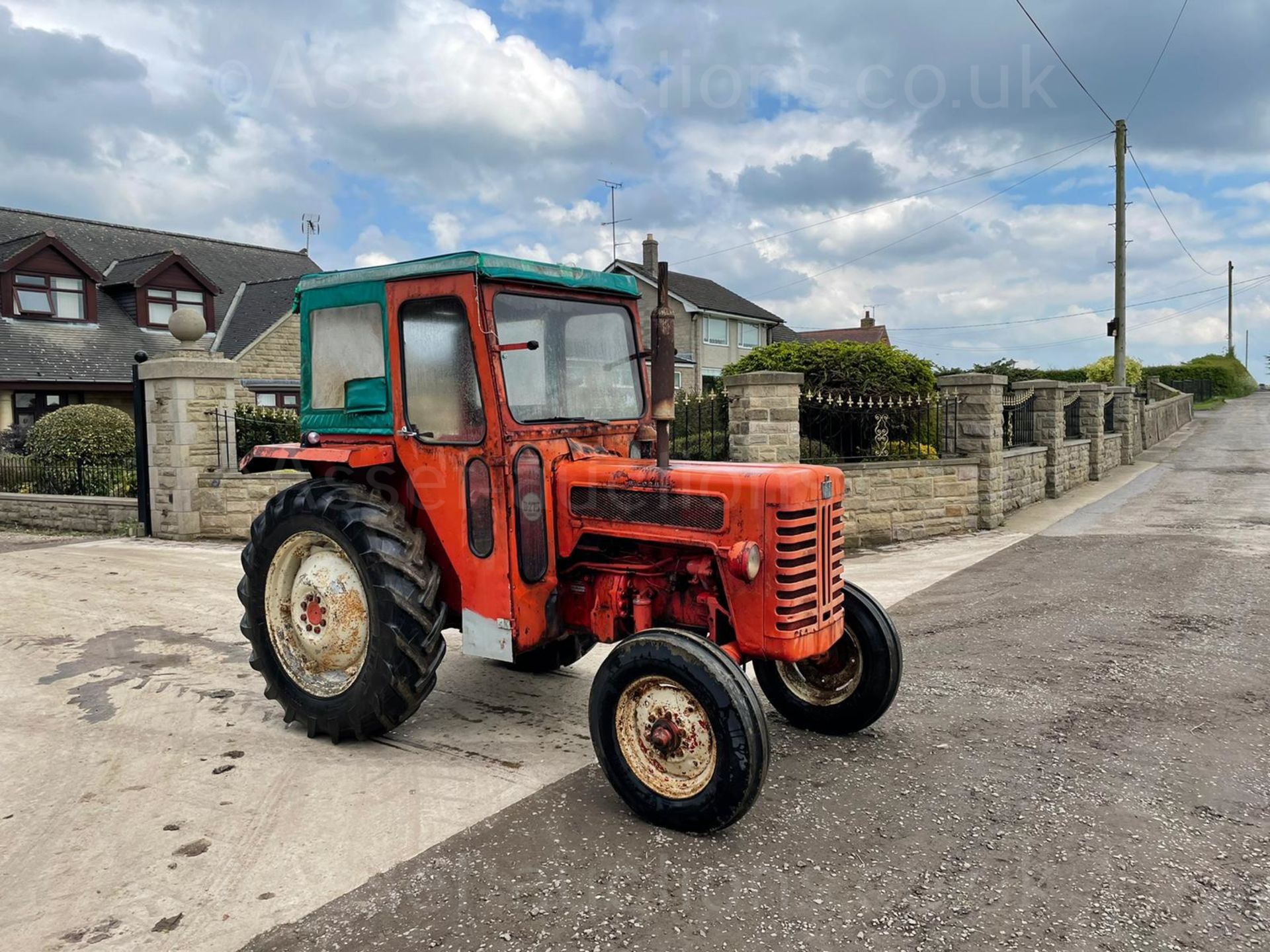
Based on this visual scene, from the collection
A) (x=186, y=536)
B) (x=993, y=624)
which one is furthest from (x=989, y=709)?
(x=186, y=536)

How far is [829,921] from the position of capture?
3000 mm

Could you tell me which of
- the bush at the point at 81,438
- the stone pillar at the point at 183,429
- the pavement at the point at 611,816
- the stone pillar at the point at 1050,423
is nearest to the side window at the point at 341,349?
the pavement at the point at 611,816

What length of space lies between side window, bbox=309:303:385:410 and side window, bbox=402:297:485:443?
226mm

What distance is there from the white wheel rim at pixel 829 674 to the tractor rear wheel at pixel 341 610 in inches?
69.8

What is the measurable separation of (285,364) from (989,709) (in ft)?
79.5

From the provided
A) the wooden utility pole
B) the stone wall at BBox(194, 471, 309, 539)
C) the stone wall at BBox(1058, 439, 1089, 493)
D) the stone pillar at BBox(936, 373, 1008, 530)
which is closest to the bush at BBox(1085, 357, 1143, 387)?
the wooden utility pole

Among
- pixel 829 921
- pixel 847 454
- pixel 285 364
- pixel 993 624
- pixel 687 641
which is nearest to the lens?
pixel 829 921

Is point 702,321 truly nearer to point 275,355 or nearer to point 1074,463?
point 275,355

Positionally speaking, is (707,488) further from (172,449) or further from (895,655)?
(172,449)

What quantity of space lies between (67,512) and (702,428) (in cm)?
892

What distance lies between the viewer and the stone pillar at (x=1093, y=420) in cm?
1753

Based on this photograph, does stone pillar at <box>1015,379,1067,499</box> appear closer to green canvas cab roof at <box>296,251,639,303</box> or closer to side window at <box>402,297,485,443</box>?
green canvas cab roof at <box>296,251,639,303</box>

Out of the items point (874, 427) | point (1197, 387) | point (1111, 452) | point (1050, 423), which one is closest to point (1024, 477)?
point (1050, 423)

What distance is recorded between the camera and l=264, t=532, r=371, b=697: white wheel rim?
4574 millimetres
